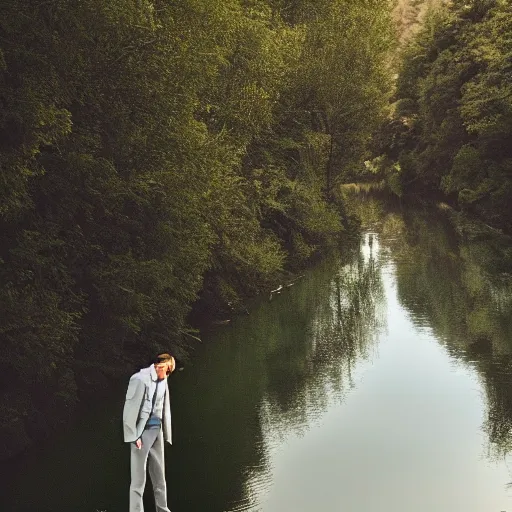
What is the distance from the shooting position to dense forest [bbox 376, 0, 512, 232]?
1927 inches

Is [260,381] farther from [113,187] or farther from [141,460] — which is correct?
[141,460]

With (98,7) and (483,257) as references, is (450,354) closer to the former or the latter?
(98,7)

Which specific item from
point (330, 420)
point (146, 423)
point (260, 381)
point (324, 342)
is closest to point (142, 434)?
point (146, 423)

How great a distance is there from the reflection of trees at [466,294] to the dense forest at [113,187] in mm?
5844

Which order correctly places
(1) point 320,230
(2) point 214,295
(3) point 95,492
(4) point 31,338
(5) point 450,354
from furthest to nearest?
(1) point 320,230 → (2) point 214,295 → (5) point 450,354 → (4) point 31,338 → (3) point 95,492

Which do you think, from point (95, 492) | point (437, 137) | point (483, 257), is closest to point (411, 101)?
point (437, 137)

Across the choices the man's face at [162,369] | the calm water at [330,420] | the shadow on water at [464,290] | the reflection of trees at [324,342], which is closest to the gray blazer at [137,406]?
the man's face at [162,369]

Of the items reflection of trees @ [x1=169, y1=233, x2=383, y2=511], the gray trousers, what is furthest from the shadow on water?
the gray trousers

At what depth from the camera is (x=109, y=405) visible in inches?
724

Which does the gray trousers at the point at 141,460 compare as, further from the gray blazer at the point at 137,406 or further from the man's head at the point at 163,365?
the man's head at the point at 163,365

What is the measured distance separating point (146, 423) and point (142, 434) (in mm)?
132

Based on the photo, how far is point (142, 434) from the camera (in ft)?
34.3

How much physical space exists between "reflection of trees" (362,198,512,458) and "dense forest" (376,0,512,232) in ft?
9.78

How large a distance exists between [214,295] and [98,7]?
11.6 meters
